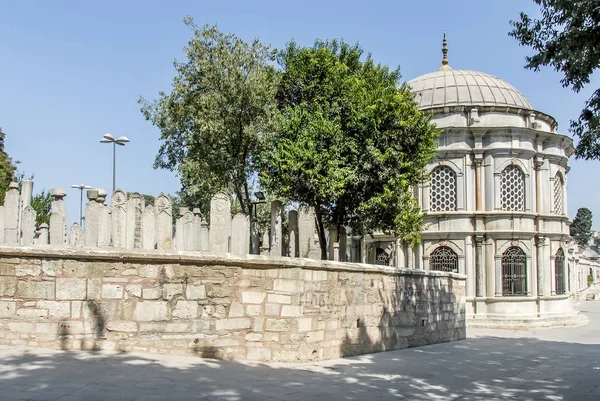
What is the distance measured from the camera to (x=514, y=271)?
2572 centimetres

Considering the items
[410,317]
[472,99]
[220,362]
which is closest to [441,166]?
[472,99]

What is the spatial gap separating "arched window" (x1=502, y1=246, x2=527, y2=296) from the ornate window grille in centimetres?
501

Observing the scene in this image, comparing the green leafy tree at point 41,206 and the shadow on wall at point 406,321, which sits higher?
the green leafy tree at point 41,206

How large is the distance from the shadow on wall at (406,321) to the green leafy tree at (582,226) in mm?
80666

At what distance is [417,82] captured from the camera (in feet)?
97.7

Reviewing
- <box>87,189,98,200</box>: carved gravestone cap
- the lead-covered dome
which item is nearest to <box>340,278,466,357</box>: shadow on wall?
<box>87,189,98,200</box>: carved gravestone cap

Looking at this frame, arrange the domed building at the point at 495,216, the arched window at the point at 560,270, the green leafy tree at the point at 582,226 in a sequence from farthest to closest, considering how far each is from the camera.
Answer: the green leafy tree at the point at 582,226, the arched window at the point at 560,270, the domed building at the point at 495,216

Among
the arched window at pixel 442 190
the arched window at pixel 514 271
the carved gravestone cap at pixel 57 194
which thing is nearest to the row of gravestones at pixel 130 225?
the carved gravestone cap at pixel 57 194

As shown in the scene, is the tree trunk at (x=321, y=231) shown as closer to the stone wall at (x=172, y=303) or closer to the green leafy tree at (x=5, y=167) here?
the stone wall at (x=172, y=303)

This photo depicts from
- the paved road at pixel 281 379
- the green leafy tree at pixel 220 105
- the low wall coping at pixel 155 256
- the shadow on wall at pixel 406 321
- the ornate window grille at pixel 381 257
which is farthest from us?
the ornate window grille at pixel 381 257

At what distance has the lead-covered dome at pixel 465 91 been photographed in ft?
90.9

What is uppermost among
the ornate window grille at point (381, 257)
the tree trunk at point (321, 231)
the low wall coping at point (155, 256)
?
the tree trunk at point (321, 231)

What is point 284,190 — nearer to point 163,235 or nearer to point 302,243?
point 302,243

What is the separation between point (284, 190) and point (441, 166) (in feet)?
39.4
